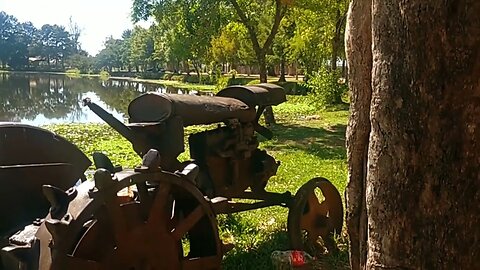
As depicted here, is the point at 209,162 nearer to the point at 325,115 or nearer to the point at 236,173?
the point at 236,173

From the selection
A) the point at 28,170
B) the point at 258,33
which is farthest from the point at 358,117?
the point at 258,33

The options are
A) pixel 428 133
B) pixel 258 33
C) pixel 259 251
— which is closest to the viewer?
pixel 428 133

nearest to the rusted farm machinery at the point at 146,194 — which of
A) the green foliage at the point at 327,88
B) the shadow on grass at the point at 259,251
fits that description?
the shadow on grass at the point at 259,251

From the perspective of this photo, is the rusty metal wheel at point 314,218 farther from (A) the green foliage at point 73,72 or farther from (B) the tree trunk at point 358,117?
(A) the green foliage at point 73,72

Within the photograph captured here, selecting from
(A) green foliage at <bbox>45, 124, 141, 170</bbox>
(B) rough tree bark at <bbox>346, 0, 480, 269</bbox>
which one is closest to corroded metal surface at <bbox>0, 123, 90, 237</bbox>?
(B) rough tree bark at <bbox>346, 0, 480, 269</bbox>

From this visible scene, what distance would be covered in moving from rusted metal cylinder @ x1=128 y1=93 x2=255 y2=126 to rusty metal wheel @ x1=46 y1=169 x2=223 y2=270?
997 millimetres

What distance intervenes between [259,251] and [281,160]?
6.51 meters

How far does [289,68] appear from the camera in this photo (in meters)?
60.8

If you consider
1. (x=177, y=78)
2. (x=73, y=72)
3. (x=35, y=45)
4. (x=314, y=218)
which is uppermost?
(x=35, y=45)

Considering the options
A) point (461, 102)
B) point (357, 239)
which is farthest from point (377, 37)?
point (357, 239)

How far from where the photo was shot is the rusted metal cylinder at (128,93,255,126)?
5215 mm

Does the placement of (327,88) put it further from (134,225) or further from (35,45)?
(35,45)

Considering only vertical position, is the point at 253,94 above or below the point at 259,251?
above

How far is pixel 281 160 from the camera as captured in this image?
12.8 metres
